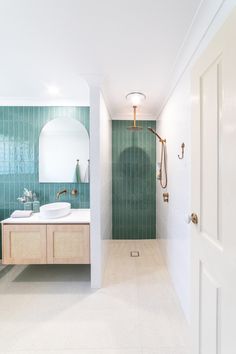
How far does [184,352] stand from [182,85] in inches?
83.7

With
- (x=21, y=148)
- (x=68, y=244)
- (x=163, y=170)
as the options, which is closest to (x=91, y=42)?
(x=163, y=170)

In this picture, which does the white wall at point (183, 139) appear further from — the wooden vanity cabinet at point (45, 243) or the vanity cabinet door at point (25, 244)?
the vanity cabinet door at point (25, 244)

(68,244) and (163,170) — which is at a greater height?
(163,170)

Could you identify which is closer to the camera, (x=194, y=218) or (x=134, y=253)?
(x=194, y=218)

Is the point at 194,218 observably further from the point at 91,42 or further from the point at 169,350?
the point at 91,42

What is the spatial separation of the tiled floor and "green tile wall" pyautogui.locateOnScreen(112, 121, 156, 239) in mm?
965

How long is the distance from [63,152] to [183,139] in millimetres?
1737

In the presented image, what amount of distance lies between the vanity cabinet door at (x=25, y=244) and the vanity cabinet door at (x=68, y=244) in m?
0.08

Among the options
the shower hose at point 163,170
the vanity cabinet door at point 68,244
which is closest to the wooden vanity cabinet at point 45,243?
the vanity cabinet door at point 68,244

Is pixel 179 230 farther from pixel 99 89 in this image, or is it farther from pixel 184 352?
pixel 99 89

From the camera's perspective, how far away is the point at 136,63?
69.0 inches

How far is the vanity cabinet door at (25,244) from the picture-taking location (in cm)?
221

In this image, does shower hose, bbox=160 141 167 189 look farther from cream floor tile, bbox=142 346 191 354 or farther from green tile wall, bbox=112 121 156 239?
cream floor tile, bbox=142 346 191 354

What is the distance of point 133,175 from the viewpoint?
339 centimetres
